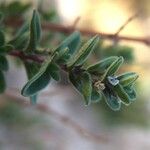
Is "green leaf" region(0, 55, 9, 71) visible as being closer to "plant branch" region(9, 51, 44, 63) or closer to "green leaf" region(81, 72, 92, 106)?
"plant branch" region(9, 51, 44, 63)

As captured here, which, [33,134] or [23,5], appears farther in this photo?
[33,134]

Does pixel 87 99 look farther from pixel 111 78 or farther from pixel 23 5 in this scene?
pixel 23 5

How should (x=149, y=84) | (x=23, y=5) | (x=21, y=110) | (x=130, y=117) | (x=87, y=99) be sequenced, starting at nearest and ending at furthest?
(x=87, y=99) → (x=23, y=5) → (x=21, y=110) → (x=130, y=117) → (x=149, y=84)

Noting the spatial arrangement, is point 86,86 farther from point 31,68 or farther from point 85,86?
point 31,68

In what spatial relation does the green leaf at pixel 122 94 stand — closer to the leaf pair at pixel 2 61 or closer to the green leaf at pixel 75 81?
the green leaf at pixel 75 81

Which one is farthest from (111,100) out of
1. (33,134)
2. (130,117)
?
(130,117)

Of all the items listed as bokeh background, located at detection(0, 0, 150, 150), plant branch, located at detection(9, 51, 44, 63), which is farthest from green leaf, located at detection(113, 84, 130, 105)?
bokeh background, located at detection(0, 0, 150, 150)
